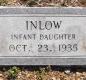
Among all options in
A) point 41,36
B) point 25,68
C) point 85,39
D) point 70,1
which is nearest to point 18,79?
point 25,68

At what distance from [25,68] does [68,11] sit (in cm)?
89

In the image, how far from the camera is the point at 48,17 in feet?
14.9

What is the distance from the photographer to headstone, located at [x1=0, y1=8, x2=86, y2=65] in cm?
452

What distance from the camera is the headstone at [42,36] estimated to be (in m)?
4.52

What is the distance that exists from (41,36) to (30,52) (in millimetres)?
242

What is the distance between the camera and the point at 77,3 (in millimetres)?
5180

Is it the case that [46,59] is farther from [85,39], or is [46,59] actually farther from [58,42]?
[85,39]

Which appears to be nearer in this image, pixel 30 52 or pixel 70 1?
pixel 30 52

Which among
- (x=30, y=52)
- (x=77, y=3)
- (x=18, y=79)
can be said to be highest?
(x=77, y=3)

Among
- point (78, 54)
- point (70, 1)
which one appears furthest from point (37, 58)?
point (70, 1)

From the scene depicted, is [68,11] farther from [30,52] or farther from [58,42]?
[30,52]

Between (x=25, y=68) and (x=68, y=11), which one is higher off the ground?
(x=68, y=11)

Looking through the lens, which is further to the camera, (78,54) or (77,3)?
(77,3)

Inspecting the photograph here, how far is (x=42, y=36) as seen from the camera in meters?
4.55
